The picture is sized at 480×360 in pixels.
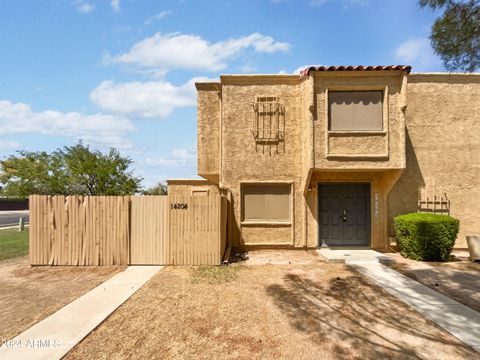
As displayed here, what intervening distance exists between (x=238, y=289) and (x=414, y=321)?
3.79 metres

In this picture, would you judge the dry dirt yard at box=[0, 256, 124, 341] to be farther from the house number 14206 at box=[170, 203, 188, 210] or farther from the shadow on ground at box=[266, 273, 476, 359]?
the shadow on ground at box=[266, 273, 476, 359]

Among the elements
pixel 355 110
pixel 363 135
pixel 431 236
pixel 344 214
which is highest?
pixel 355 110

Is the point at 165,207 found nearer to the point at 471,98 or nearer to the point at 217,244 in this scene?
the point at 217,244

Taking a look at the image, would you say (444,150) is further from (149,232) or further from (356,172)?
(149,232)

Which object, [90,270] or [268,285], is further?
[90,270]

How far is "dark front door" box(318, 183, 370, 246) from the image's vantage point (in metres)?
11.4

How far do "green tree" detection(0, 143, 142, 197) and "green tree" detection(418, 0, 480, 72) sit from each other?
29925mm

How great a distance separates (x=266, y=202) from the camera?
37.3 ft

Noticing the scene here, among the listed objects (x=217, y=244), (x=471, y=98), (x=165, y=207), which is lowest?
(x=217, y=244)

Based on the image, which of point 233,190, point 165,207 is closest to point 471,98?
point 233,190

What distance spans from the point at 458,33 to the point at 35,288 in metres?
12.3

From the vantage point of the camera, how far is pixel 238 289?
680 centimetres

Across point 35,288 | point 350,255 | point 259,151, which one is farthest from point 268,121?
point 35,288

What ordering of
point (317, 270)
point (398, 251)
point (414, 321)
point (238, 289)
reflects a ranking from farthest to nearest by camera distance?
point (398, 251) → point (317, 270) → point (238, 289) → point (414, 321)
